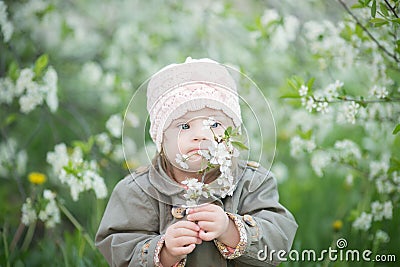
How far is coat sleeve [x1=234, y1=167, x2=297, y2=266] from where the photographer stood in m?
1.73

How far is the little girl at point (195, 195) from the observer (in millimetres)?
1673

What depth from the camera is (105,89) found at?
3635 mm

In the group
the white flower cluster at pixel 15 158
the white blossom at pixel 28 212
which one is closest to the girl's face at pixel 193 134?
the white blossom at pixel 28 212

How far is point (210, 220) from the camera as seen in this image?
166cm

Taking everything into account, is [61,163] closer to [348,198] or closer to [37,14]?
[37,14]

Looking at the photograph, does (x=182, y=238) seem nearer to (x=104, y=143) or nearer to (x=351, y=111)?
(x=351, y=111)

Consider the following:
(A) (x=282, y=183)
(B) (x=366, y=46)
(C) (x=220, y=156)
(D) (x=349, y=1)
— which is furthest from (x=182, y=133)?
(A) (x=282, y=183)

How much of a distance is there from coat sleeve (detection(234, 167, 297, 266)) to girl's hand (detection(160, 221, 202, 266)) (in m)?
0.14

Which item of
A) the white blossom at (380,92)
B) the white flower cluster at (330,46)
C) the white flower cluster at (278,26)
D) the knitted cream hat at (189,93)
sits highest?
the white flower cluster at (278,26)

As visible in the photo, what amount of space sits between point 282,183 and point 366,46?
56.2 inches

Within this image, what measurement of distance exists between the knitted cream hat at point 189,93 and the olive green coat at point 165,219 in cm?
15

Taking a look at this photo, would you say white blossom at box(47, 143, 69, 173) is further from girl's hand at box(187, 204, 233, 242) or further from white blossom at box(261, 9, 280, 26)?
white blossom at box(261, 9, 280, 26)

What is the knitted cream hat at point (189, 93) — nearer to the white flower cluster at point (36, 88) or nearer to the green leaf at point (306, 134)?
the green leaf at point (306, 134)

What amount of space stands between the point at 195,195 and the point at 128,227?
0.27 m
